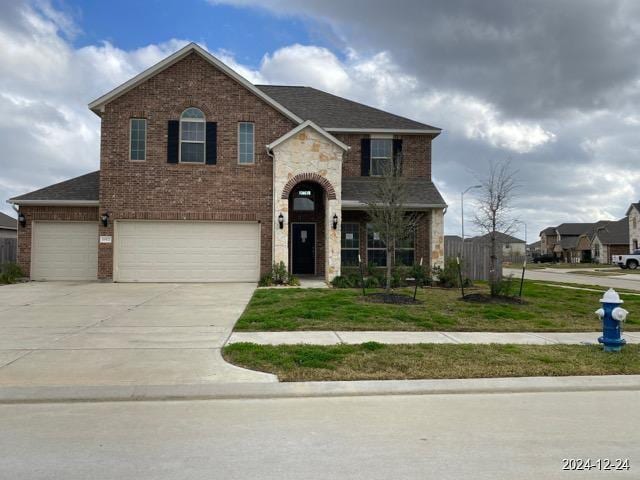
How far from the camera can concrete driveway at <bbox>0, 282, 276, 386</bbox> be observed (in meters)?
6.48

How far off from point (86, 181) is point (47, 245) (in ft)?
9.39

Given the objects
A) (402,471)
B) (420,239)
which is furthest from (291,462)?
(420,239)

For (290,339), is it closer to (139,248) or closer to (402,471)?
(402,471)

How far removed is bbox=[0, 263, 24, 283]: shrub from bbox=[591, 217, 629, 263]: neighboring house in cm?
6726

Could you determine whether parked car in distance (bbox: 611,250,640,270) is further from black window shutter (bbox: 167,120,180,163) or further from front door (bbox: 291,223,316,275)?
black window shutter (bbox: 167,120,180,163)

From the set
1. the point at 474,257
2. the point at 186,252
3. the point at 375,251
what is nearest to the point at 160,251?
the point at 186,252

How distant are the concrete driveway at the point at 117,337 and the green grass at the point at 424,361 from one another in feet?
1.56

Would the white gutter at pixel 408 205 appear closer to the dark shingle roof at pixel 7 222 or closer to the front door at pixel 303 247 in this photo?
the front door at pixel 303 247

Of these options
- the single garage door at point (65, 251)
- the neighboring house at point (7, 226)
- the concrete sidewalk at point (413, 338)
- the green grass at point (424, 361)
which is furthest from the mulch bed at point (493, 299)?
the neighboring house at point (7, 226)

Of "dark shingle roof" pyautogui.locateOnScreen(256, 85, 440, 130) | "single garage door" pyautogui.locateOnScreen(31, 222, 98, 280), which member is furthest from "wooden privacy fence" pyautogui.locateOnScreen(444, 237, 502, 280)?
"single garage door" pyautogui.locateOnScreen(31, 222, 98, 280)

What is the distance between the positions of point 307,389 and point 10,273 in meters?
16.3

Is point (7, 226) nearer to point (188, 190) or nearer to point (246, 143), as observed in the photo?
point (188, 190)

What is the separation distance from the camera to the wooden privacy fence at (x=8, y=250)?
20428 mm

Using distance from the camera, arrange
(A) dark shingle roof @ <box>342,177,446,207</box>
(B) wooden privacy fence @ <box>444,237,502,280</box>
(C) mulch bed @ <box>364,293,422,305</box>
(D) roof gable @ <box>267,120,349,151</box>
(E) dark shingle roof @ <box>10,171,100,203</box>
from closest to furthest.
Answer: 1. (C) mulch bed @ <box>364,293,422,305</box>
2. (D) roof gable @ <box>267,120,349,151</box>
3. (E) dark shingle roof @ <box>10,171,100,203</box>
4. (A) dark shingle roof @ <box>342,177,446,207</box>
5. (B) wooden privacy fence @ <box>444,237,502,280</box>
